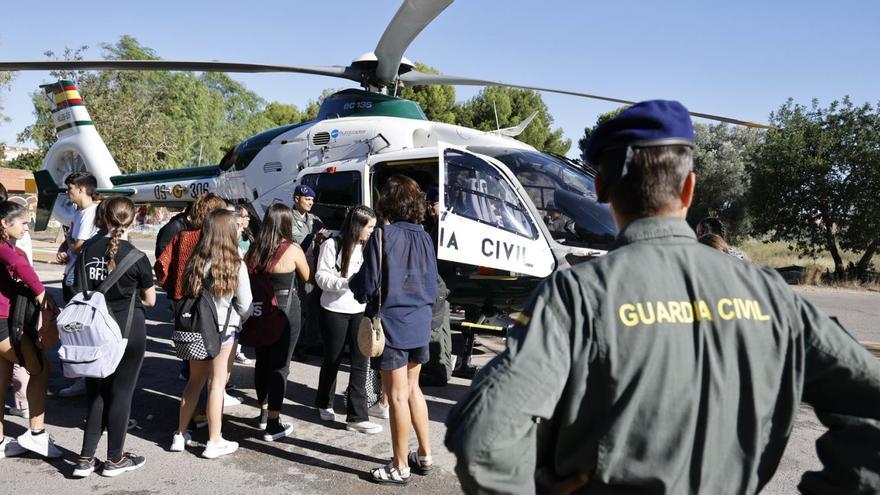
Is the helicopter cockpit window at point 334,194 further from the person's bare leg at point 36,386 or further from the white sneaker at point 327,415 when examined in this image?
the person's bare leg at point 36,386

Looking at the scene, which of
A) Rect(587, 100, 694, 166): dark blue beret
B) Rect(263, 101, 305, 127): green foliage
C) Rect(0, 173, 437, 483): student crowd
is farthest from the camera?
Rect(263, 101, 305, 127): green foliage

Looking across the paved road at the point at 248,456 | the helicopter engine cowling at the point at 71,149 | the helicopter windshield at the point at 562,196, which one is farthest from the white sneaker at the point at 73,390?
the helicopter engine cowling at the point at 71,149

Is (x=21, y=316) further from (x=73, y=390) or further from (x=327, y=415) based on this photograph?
(x=327, y=415)

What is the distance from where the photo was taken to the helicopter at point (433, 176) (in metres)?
5.48

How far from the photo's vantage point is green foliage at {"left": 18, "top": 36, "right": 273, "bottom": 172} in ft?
93.7

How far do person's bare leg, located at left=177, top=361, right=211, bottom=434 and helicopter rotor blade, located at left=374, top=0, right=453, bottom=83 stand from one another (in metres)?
3.80

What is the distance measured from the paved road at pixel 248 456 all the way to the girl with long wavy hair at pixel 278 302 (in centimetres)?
18

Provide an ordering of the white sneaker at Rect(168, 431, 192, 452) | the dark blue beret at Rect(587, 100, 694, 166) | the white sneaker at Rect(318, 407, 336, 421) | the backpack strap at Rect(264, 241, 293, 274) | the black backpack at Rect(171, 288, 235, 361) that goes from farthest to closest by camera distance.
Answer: the white sneaker at Rect(318, 407, 336, 421)
the backpack strap at Rect(264, 241, 293, 274)
the white sneaker at Rect(168, 431, 192, 452)
the black backpack at Rect(171, 288, 235, 361)
the dark blue beret at Rect(587, 100, 694, 166)

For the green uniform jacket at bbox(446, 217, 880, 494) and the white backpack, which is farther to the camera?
the white backpack

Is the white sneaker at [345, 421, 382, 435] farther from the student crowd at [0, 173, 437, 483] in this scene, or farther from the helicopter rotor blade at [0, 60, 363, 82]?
the helicopter rotor blade at [0, 60, 363, 82]

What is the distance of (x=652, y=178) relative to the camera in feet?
4.25

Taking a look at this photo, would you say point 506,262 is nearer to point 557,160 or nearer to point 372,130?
point 557,160

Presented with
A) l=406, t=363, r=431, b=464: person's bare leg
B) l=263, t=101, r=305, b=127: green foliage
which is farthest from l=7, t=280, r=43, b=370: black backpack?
l=263, t=101, r=305, b=127: green foliage

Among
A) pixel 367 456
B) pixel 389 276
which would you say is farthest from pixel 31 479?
pixel 389 276
